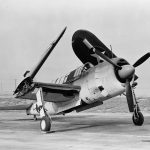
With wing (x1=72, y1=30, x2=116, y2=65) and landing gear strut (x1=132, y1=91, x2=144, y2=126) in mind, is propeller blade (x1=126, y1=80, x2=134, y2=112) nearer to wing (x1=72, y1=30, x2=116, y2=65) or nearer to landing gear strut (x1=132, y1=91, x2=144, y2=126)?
landing gear strut (x1=132, y1=91, x2=144, y2=126)

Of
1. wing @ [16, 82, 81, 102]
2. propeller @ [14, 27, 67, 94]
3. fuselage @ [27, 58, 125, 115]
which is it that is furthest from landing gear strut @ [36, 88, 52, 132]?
fuselage @ [27, 58, 125, 115]

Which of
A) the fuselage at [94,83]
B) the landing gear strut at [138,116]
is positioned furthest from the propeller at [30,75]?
the landing gear strut at [138,116]

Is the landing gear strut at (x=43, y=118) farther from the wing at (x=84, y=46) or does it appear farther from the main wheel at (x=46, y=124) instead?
the wing at (x=84, y=46)

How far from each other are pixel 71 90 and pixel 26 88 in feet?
8.97

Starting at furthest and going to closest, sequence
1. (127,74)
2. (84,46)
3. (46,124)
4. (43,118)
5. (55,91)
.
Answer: (84,46) → (55,91) → (43,118) → (46,124) → (127,74)

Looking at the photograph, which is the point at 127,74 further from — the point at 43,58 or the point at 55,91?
the point at 55,91

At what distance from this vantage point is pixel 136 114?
16281mm

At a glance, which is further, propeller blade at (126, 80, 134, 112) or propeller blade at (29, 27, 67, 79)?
propeller blade at (126, 80, 134, 112)

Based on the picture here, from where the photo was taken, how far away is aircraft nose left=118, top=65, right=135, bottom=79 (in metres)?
14.4

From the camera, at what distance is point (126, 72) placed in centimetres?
1438

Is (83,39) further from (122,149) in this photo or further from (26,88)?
(122,149)

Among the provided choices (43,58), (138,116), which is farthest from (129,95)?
(43,58)

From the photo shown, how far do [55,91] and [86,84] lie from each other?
1.80 meters

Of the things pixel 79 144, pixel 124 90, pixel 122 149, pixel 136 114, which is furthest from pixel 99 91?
pixel 122 149
